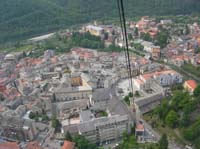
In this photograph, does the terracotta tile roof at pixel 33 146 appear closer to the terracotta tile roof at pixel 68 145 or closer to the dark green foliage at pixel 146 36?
the terracotta tile roof at pixel 68 145

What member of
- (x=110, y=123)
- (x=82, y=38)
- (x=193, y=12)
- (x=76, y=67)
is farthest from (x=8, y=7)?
(x=110, y=123)

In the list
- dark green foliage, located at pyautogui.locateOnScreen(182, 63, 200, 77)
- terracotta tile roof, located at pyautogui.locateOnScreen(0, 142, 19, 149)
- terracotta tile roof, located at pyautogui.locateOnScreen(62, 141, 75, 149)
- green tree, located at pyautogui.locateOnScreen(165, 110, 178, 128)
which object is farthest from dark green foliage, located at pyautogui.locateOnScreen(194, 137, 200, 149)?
dark green foliage, located at pyautogui.locateOnScreen(182, 63, 200, 77)

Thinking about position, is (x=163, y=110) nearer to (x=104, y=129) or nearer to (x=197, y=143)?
(x=197, y=143)

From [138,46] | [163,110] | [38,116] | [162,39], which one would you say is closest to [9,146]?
[38,116]

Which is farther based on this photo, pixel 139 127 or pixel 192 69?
pixel 192 69

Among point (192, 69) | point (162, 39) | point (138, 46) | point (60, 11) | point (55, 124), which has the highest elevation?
point (60, 11)

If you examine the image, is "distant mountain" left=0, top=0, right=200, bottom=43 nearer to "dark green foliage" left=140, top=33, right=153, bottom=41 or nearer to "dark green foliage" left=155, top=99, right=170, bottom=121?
"dark green foliage" left=140, top=33, right=153, bottom=41
